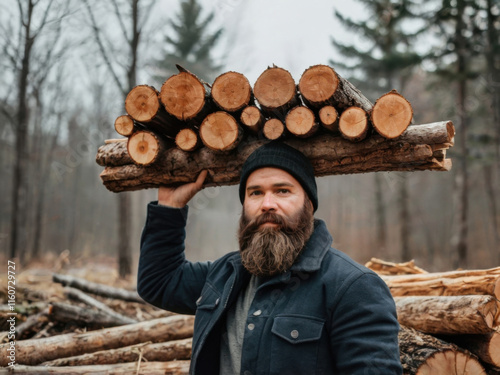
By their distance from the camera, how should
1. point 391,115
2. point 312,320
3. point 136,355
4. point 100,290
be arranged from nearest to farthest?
1. point 312,320
2. point 391,115
3. point 136,355
4. point 100,290

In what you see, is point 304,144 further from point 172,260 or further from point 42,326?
point 42,326

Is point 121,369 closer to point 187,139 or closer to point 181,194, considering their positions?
point 181,194

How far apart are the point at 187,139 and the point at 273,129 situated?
658 mm

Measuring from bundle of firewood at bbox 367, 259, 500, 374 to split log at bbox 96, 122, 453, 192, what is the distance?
1.03 metres

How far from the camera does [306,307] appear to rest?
1.88 meters

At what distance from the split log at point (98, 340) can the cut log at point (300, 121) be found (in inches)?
93.4

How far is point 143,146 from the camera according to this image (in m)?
2.66

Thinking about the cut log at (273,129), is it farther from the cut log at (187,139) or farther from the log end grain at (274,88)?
the cut log at (187,139)

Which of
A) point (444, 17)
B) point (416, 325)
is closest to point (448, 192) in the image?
point (444, 17)

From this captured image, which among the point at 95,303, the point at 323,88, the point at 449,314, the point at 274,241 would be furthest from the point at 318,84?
the point at 95,303

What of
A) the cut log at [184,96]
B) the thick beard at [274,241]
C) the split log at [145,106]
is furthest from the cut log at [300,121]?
the split log at [145,106]

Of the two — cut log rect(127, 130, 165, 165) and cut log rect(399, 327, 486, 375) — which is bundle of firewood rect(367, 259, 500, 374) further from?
cut log rect(127, 130, 165, 165)

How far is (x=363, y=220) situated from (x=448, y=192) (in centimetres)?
757

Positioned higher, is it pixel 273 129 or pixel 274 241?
pixel 273 129
